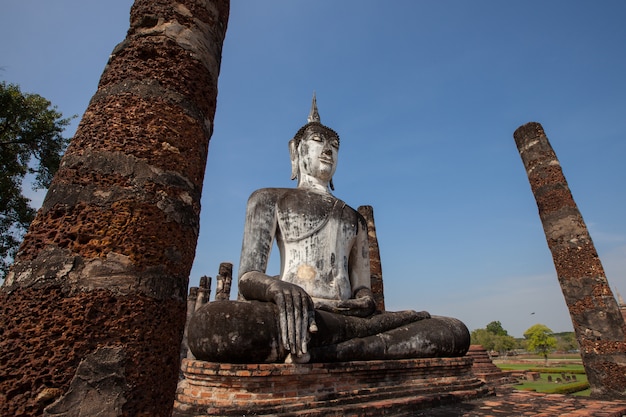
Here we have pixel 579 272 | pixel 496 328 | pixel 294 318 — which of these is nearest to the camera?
pixel 294 318

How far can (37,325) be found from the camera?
1468 millimetres

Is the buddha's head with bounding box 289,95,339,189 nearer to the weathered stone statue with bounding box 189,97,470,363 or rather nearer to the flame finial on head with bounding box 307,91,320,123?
the weathered stone statue with bounding box 189,97,470,363

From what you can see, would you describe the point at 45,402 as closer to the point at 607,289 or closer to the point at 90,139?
the point at 90,139

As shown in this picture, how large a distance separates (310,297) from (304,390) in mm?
920

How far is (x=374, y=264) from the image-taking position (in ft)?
35.8

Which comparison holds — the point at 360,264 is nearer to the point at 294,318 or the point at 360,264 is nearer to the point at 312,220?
the point at 312,220

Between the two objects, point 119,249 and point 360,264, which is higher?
point 360,264

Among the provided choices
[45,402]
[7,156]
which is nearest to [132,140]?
[45,402]

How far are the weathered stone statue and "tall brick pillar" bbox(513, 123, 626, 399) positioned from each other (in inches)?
228

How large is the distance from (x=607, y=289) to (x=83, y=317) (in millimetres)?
10665

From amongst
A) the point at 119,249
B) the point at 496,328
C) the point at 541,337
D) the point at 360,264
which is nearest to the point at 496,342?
the point at 541,337

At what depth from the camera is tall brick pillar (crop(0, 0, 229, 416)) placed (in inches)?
56.8

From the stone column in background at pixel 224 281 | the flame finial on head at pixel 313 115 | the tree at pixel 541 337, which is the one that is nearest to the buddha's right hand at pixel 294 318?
the flame finial on head at pixel 313 115

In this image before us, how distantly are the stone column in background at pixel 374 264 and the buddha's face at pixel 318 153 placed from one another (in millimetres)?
5012
